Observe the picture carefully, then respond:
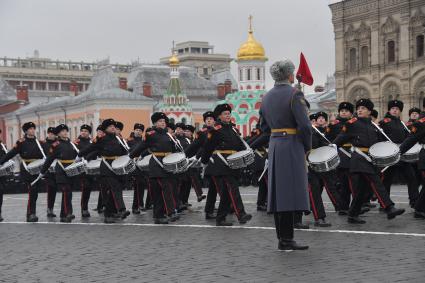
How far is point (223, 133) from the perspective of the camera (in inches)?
511

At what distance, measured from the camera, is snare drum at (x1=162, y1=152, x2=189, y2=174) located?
13445mm

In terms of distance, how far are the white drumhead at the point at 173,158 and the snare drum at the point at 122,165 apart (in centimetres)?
85

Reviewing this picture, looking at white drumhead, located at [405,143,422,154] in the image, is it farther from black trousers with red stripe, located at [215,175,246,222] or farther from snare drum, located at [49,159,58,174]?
snare drum, located at [49,159,58,174]

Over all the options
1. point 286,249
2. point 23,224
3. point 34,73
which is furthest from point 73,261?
point 34,73

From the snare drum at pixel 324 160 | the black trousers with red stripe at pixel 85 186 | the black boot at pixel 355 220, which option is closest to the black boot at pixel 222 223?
the snare drum at pixel 324 160

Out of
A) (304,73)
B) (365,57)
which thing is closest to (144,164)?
(304,73)

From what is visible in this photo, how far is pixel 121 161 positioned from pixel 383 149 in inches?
184

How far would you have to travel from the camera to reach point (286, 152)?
9.56 metres

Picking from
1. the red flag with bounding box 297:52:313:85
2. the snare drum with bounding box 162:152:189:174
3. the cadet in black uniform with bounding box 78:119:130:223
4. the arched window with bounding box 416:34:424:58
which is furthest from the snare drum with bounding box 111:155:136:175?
the arched window with bounding box 416:34:424:58

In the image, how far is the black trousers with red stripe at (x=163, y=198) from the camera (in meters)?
13.6

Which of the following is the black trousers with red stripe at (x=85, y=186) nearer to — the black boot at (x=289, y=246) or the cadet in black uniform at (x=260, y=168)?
the cadet in black uniform at (x=260, y=168)

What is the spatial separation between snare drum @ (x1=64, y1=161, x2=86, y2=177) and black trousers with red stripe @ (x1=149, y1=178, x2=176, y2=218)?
6.40 feet

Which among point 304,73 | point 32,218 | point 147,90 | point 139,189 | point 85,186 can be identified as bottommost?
point 32,218

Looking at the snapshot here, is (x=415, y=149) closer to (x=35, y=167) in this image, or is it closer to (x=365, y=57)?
(x=35, y=167)
